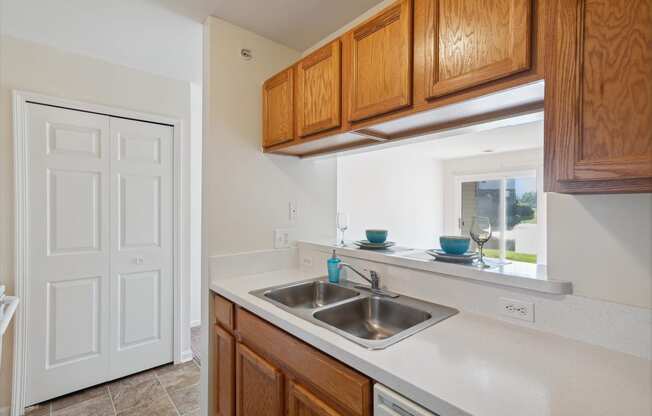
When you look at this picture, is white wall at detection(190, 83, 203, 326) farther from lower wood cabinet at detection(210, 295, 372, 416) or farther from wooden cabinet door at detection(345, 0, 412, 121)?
wooden cabinet door at detection(345, 0, 412, 121)

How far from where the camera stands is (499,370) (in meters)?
0.80

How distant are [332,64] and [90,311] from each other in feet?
7.83

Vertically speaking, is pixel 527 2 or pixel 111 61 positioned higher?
pixel 111 61

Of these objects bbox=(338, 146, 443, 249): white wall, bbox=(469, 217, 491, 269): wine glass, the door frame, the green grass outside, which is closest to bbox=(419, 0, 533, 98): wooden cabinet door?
bbox=(469, 217, 491, 269): wine glass

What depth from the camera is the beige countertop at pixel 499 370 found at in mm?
660

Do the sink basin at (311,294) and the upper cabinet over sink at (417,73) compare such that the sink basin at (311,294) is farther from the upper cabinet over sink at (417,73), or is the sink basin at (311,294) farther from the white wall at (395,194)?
the white wall at (395,194)

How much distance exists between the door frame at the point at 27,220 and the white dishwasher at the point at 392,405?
2.20 meters

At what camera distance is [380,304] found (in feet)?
4.63

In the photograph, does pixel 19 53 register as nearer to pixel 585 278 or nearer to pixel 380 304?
pixel 380 304

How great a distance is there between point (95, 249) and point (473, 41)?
2.62m

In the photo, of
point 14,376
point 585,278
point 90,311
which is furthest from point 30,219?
point 585,278

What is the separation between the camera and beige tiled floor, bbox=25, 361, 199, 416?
1974mm

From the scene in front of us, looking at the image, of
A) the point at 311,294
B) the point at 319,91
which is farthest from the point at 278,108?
the point at 311,294

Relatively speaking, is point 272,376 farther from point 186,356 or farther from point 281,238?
point 186,356
